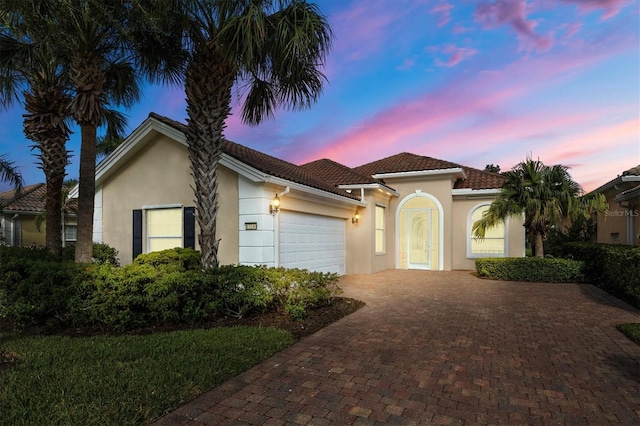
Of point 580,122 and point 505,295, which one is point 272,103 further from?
point 580,122

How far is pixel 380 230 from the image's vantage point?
599 inches

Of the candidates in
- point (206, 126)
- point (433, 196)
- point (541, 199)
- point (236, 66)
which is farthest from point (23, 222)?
point (541, 199)

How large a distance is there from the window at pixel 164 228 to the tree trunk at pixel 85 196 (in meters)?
2.61

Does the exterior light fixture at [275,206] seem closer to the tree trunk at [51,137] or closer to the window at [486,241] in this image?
the tree trunk at [51,137]

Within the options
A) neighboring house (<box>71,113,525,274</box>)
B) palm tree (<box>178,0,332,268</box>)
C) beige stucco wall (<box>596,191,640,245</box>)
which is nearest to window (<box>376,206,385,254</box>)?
neighboring house (<box>71,113,525,274</box>)

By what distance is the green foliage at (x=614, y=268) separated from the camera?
27.3ft

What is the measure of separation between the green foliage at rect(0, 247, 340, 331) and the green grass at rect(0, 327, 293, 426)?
2.33ft

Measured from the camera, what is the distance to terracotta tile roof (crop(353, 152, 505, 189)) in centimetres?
1513

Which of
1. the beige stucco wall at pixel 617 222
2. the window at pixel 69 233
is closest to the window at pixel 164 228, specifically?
the window at pixel 69 233

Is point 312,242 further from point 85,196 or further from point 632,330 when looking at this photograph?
point 632,330

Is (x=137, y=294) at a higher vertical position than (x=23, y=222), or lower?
lower

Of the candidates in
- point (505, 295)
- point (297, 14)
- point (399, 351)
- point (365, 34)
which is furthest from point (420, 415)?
point (365, 34)

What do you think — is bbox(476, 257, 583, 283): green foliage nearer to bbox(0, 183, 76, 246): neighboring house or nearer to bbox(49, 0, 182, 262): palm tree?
bbox(49, 0, 182, 262): palm tree

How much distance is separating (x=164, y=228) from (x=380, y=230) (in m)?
8.59
